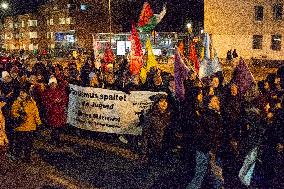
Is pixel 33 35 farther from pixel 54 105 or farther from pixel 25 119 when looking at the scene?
pixel 25 119

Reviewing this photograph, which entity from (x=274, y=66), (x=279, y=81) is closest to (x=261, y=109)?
(x=279, y=81)

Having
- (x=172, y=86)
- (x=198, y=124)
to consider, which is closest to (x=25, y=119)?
(x=172, y=86)

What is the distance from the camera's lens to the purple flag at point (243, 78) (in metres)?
9.19

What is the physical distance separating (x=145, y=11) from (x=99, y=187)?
1148 centimetres

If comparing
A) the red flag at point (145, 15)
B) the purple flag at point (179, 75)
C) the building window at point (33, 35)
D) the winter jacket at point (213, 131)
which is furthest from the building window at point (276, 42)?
the building window at point (33, 35)

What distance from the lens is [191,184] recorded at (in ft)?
22.9

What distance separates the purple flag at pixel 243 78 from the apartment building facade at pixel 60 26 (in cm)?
5307

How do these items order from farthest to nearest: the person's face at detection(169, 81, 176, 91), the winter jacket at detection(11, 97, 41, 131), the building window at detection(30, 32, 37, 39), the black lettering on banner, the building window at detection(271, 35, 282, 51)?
the building window at detection(30, 32, 37, 39)
the building window at detection(271, 35, 282, 51)
the black lettering on banner
the person's face at detection(169, 81, 176, 91)
the winter jacket at detection(11, 97, 41, 131)

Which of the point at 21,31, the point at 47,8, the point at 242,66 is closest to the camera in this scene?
the point at 242,66

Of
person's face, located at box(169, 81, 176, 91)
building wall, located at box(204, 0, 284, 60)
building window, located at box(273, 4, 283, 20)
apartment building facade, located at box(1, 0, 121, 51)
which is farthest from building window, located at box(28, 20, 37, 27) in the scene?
person's face, located at box(169, 81, 176, 91)

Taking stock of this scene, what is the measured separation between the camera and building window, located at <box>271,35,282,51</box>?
4256 cm

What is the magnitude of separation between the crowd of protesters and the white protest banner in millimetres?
232

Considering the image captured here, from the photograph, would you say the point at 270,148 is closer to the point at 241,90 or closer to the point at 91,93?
the point at 241,90

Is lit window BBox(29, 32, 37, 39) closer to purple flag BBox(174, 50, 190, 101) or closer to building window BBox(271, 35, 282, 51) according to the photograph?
building window BBox(271, 35, 282, 51)
